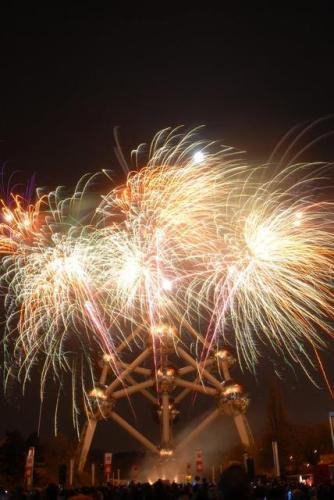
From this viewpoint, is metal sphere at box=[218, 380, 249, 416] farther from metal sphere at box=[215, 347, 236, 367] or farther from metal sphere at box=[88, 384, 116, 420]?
metal sphere at box=[88, 384, 116, 420]

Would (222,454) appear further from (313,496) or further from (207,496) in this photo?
(207,496)

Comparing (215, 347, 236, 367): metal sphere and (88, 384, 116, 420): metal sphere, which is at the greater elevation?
(215, 347, 236, 367): metal sphere

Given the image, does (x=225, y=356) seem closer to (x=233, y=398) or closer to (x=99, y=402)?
(x=233, y=398)

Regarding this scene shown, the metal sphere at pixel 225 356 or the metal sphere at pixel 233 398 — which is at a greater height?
the metal sphere at pixel 225 356

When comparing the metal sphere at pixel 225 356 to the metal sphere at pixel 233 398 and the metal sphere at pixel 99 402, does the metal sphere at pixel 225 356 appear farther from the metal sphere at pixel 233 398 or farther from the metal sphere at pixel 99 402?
the metal sphere at pixel 99 402

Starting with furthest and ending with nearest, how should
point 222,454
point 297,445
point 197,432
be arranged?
point 222,454, point 297,445, point 197,432

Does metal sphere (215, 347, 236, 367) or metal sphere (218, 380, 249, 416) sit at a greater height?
metal sphere (215, 347, 236, 367)

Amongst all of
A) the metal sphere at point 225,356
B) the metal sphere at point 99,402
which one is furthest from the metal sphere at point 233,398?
the metal sphere at point 99,402

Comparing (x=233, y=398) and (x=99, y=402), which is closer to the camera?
(x=233, y=398)

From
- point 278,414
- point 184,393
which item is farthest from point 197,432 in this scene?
point 278,414

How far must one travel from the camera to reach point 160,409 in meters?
60.1

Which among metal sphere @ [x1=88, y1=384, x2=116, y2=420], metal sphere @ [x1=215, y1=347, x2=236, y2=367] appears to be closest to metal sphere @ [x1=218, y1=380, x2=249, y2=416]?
metal sphere @ [x1=215, y1=347, x2=236, y2=367]

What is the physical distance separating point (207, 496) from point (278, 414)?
61.8m

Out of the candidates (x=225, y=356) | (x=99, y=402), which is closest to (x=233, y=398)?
(x=225, y=356)
